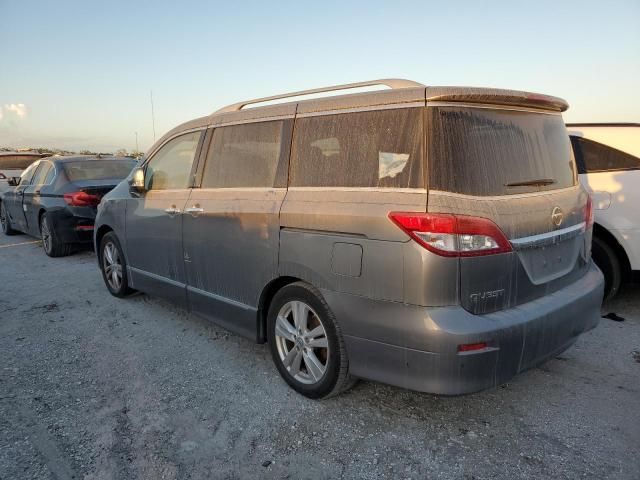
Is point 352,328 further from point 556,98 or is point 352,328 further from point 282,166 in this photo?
point 556,98

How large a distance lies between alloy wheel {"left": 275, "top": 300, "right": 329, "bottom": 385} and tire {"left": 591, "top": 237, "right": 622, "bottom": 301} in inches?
120

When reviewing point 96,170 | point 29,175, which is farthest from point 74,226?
point 29,175

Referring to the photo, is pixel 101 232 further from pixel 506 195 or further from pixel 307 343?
pixel 506 195

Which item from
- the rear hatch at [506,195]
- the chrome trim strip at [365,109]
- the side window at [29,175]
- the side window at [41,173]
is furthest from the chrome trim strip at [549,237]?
the side window at [29,175]

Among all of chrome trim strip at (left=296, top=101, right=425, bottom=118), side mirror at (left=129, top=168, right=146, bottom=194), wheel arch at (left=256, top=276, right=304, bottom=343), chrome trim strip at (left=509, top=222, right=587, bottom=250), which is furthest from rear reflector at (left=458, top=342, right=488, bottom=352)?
side mirror at (left=129, top=168, right=146, bottom=194)

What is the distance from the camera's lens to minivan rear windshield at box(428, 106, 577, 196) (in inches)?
97.8

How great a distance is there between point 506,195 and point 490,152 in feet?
0.80

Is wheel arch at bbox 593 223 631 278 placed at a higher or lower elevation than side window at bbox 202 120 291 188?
lower

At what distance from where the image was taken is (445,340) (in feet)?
7.85

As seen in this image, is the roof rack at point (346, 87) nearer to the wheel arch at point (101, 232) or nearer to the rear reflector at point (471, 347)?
the rear reflector at point (471, 347)

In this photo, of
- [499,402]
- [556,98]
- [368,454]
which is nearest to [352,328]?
[368,454]

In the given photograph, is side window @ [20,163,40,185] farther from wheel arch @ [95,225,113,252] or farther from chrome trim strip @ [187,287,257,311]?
chrome trim strip @ [187,287,257,311]

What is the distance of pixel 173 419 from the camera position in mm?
2943

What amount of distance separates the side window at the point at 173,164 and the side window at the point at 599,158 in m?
3.58
